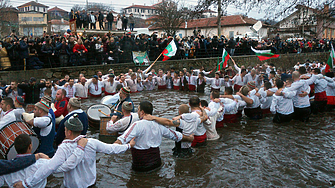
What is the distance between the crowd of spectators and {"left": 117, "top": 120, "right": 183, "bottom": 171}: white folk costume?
10725mm

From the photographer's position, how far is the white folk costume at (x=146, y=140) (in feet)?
15.5

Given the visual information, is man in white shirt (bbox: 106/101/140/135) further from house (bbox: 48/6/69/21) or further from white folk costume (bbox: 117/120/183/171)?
house (bbox: 48/6/69/21)

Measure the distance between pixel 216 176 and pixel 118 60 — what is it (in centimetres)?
1368

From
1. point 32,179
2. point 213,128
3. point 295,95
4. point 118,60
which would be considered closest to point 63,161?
point 32,179

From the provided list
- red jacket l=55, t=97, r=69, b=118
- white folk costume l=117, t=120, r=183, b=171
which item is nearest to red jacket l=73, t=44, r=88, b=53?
red jacket l=55, t=97, r=69, b=118

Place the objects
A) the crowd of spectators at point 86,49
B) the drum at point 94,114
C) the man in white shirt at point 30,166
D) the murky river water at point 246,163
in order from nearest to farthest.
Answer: the man in white shirt at point 30,166
the murky river water at point 246,163
the drum at point 94,114
the crowd of spectators at point 86,49

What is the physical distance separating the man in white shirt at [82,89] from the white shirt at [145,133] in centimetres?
855

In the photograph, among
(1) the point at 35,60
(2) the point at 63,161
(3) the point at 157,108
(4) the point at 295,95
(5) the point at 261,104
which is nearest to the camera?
(2) the point at 63,161

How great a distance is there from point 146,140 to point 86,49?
12.5 m

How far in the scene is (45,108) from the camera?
16.8 feet

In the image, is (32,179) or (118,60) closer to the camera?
(32,179)

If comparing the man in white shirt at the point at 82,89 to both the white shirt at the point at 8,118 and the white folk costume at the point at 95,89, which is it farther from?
the white shirt at the point at 8,118

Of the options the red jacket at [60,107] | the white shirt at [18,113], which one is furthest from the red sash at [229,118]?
the white shirt at [18,113]

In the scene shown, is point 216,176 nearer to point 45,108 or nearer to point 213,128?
point 213,128
